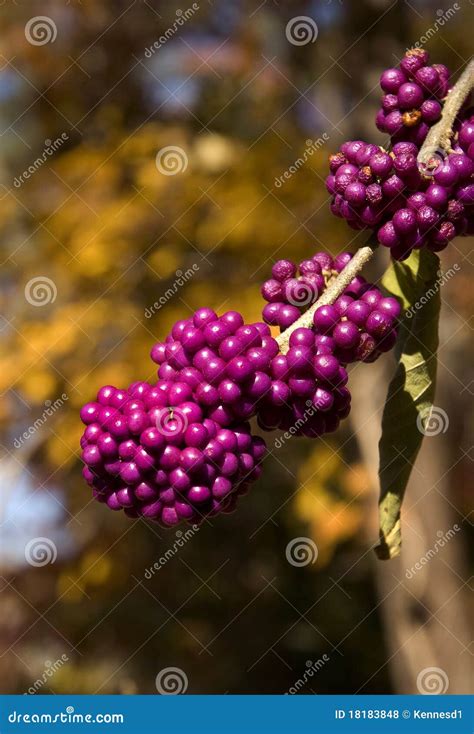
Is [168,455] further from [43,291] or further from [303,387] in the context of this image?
[43,291]

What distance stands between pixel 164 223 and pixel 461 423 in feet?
5.57

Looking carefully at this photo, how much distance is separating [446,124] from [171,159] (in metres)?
2.21

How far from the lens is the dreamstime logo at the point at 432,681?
3.30 metres

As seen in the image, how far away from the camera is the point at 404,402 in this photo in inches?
43.4

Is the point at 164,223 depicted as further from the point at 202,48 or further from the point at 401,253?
the point at 401,253
